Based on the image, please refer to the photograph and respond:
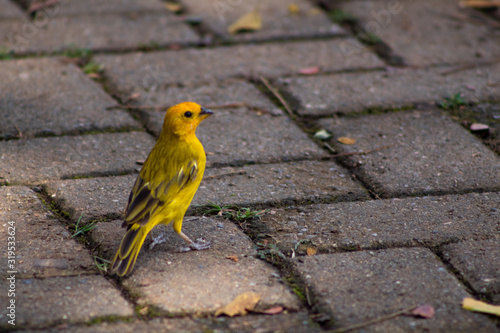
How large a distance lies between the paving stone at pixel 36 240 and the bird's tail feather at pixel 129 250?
0.50ft

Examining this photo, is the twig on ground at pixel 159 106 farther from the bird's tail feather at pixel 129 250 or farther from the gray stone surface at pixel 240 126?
the bird's tail feather at pixel 129 250

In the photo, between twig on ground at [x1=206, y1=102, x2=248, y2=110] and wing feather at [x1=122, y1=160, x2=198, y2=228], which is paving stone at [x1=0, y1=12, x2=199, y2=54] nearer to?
twig on ground at [x1=206, y1=102, x2=248, y2=110]

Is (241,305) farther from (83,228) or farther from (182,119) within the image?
(182,119)

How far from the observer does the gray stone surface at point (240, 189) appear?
3.37 meters

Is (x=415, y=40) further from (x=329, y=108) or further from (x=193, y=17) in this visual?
(x=193, y=17)

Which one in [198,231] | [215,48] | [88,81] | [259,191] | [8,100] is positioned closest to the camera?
[198,231]

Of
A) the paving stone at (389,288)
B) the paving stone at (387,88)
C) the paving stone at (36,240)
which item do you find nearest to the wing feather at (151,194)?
the paving stone at (36,240)

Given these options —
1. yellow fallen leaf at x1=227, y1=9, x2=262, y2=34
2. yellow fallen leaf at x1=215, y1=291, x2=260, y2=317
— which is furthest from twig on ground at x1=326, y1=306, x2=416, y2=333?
yellow fallen leaf at x1=227, y1=9, x2=262, y2=34

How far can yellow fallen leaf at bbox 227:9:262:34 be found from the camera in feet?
19.9

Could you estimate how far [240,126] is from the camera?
14.4 feet

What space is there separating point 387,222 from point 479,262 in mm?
546

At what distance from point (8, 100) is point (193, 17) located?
2.43 meters

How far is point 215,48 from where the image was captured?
571 centimetres

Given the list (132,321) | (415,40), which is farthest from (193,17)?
(132,321)
